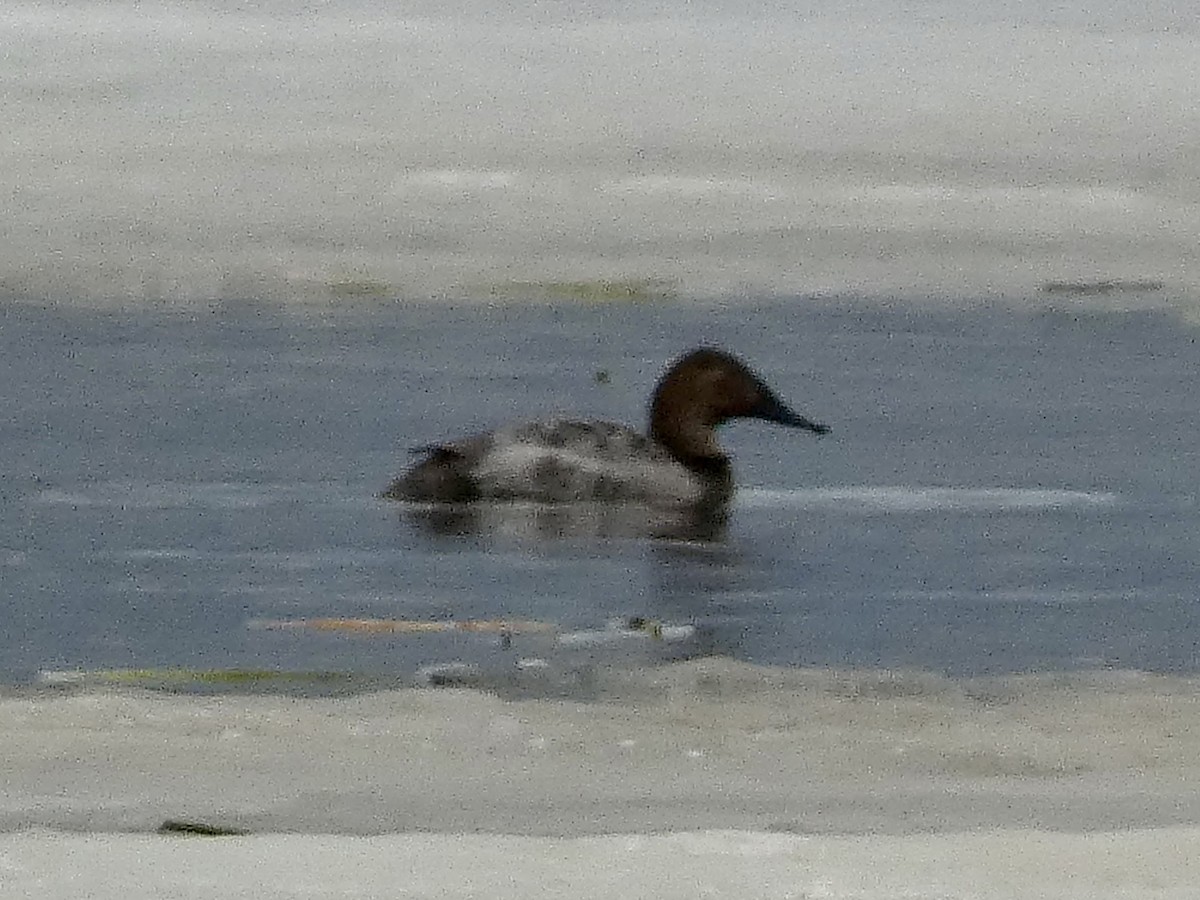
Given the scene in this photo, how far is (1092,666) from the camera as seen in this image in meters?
2.19

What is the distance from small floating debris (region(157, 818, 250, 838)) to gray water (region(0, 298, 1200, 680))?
22 cm

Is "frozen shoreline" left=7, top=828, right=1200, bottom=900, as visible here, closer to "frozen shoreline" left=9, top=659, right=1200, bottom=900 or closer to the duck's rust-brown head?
"frozen shoreline" left=9, top=659, right=1200, bottom=900

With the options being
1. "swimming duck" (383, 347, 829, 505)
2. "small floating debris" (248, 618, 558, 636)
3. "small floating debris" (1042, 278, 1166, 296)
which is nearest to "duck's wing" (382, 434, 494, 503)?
"swimming duck" (383, 347, 829, 505)

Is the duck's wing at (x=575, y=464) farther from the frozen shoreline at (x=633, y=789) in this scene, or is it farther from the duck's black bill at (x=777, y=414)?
the frozen shoreline at (x=633, y=789)

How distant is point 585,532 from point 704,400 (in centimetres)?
24

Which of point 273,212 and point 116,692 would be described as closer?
point 116,692

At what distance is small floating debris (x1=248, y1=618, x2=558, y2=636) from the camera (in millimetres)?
2182

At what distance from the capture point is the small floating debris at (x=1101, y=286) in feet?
7.64

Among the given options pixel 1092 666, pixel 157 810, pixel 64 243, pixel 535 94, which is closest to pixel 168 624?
pixel 157 810

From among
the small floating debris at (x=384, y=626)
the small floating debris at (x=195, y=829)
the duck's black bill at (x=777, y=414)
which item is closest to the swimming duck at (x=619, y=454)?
the duck's black bill at (x=777, y=414)

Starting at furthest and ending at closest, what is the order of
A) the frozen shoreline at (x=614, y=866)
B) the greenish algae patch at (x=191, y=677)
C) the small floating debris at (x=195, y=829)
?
the greenish algae patch at (x=191, y=677)
the small floating debris at (x=195, y=829)
the frozen shoreline at (x=614, y=866)

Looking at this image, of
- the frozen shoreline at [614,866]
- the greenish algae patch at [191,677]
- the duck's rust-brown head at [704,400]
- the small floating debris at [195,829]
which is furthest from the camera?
the duck's rust-brown head at [704,400]

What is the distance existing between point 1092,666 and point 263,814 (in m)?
0.79

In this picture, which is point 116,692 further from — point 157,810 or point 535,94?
point 535,94
